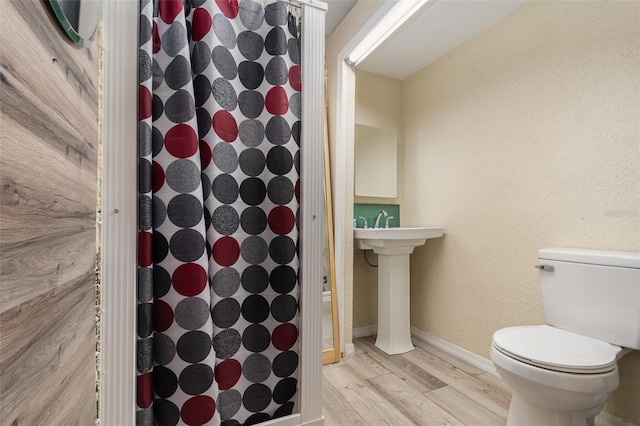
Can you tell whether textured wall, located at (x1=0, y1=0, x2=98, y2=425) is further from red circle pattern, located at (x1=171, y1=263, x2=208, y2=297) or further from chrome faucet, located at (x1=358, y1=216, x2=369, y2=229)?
chrome faucet, located at (x1=358, y1=216, x2=369, y2=229)

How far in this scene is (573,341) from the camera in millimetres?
1295

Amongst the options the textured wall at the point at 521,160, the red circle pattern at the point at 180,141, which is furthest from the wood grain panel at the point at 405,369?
the red circle pattern at the point at 180,141

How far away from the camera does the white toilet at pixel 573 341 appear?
1.08 metres

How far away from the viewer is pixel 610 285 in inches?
50.6

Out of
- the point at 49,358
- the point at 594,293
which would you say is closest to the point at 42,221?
the point at 49,358

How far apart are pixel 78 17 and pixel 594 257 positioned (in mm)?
1976

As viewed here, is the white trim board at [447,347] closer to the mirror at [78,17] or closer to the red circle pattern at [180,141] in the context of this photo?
the red circle pattern at [180,141]

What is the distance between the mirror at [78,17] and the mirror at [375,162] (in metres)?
1.93

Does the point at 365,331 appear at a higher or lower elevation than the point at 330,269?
lower

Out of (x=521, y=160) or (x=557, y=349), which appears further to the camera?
(x=521, y=160)

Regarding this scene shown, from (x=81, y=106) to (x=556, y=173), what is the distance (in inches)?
82.0

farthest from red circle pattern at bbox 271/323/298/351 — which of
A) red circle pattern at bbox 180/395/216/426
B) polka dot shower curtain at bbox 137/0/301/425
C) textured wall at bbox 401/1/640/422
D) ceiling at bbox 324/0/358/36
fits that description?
ceiling at bbox 324/0/358/36

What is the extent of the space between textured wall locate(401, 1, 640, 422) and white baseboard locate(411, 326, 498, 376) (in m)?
0.05

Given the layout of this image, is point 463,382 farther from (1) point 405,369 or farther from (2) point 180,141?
(2) point 180,141
